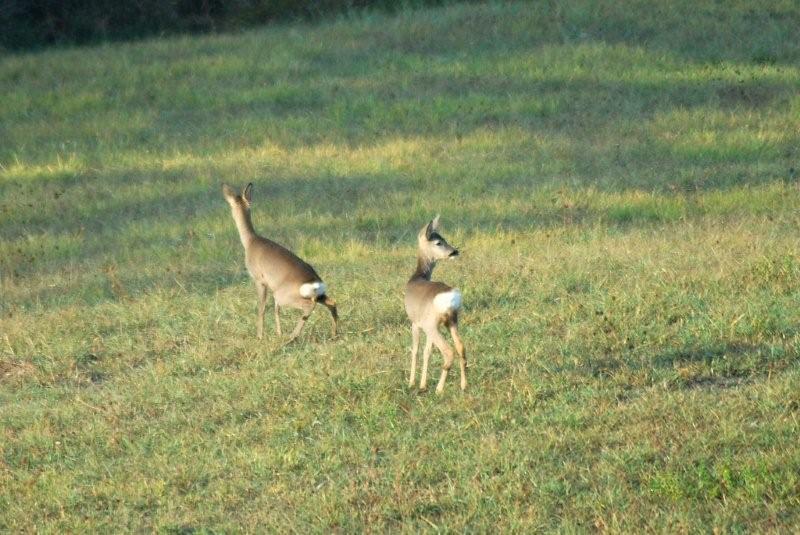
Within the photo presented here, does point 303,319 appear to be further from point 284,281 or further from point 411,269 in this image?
point 411,269

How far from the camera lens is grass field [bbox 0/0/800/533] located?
628cm

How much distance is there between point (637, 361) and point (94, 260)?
20.8 ft

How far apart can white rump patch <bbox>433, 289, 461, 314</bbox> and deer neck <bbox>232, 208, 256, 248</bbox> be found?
2.71 m

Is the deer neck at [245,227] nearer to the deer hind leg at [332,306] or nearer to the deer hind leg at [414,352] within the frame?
the deer hind leg at [332,306]

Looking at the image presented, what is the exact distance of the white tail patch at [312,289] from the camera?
829 centimetres

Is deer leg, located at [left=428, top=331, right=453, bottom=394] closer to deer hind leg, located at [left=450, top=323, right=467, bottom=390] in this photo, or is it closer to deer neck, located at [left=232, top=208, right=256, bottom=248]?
Result: deer hind leg, located at [left=450, top=323, right=467, bottom=390]

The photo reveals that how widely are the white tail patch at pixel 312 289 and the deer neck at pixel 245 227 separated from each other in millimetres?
1159

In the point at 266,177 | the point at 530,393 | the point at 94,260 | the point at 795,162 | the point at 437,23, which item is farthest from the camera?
the point at 437,23

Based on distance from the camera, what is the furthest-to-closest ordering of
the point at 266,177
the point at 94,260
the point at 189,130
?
the point at 189,130 < the point at 266,177 < the point at 94,260

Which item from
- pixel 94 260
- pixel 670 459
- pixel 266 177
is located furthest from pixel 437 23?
pixel 670 459

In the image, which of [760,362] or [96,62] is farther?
[96,62]

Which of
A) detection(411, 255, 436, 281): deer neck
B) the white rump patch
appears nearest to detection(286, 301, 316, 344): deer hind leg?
detection(411, 255, 436, 281): deer neck

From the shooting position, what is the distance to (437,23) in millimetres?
21953

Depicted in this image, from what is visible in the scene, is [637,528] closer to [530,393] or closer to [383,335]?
[530,393]
